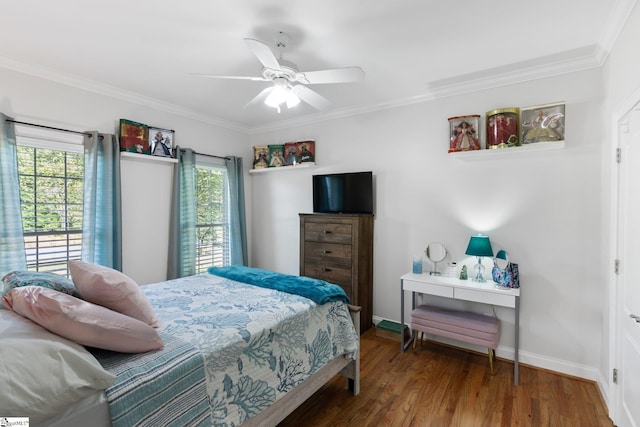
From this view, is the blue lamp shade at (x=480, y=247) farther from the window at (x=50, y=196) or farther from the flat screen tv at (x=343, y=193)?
the window at (x=50, y=196)

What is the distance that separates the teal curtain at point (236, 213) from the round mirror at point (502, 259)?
128 inches

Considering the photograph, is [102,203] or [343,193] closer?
[102,203]

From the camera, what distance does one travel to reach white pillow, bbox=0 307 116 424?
925 millimetres

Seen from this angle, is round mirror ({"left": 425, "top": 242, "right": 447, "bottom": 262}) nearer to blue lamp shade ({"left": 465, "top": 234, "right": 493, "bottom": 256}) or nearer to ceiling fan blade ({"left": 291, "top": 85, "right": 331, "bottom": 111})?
blue lamp shade ({"left": 465, "top": 234, "right": 493, "bottom": 256})

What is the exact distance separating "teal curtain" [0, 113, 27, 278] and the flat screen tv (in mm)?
2912

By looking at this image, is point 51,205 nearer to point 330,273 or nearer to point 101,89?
point 101,89

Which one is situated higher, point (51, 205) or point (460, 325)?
point (51, 205)

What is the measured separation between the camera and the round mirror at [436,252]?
3.13 meters

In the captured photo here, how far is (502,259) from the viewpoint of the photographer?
8.90ft

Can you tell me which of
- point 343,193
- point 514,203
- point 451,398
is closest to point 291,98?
point 343,193

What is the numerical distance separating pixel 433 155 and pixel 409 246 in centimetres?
103

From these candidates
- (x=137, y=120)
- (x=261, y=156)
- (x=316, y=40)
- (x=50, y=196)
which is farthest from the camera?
(x=261, y=156)

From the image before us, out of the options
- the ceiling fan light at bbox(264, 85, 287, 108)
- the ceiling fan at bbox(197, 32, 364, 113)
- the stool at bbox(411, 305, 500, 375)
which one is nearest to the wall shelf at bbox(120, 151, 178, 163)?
the ceiling fan at bbox(197, 32, 364, 113)

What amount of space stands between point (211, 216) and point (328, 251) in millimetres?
1820
